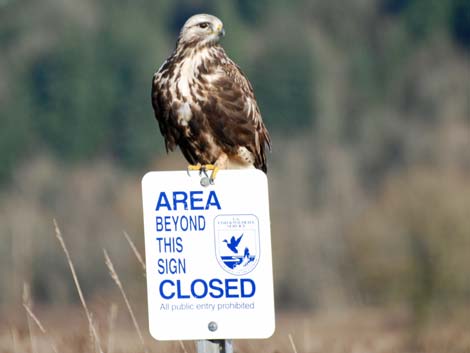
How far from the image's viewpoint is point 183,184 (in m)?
4.38

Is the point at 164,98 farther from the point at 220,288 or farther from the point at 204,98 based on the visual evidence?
the point at 220,288

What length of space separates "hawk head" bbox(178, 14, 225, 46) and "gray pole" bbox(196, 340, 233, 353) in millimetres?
1912

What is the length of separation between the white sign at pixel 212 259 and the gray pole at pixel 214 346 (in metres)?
0.06

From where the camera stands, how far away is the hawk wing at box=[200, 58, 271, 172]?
19.7 ft

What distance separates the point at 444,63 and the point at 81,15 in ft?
51.6

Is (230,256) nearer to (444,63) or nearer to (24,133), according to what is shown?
(24,133)

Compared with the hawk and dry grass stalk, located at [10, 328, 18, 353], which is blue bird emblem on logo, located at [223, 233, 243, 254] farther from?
dry grass stalk, located at [10, 328, 18, 353]

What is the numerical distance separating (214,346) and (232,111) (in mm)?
1848

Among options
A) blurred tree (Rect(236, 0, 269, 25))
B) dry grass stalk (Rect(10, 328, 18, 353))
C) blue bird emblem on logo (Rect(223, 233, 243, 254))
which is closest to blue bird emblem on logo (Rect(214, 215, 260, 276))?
blue bird emblem on logo (Rect(223, 233, 243, 254))

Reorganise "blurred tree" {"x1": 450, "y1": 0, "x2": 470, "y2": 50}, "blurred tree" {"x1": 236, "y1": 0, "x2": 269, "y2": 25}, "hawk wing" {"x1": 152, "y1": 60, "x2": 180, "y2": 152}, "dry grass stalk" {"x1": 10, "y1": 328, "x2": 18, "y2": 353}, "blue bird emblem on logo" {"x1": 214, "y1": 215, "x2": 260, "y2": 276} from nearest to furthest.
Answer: "blue bird emblem on logo" {"x1": 214, "y1": 215, "x2": 260, "y2": 276} → "dry grass stalk" {"x1": 10, "y1": 328, "x2": 18, "y2": 353} → "hawk wing" {"x1": 152, "y1": 60, "x2": 180, "y2": 152} → "blurred tree" {"x1": 450, "y1": 0, "x2": 470, "y2": 50} → "blurred tree" {"x1": 236, "y1": 0, "x2": 269, "y2": 25}

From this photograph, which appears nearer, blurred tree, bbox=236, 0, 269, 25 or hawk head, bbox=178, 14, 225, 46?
hawk head, bbox=178, 14, 225, 46

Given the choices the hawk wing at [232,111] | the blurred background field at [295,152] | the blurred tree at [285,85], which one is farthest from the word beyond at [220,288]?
the blurred tree at [285,85]

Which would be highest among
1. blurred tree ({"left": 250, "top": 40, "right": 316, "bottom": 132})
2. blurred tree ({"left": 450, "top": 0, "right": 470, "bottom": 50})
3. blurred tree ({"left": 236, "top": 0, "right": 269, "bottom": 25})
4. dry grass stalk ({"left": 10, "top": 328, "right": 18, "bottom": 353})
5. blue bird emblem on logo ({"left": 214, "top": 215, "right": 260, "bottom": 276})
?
blurred tree ({"left": 236, "top": 0, "right": 269, "bottom": 25})

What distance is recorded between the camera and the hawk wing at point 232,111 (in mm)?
6000
